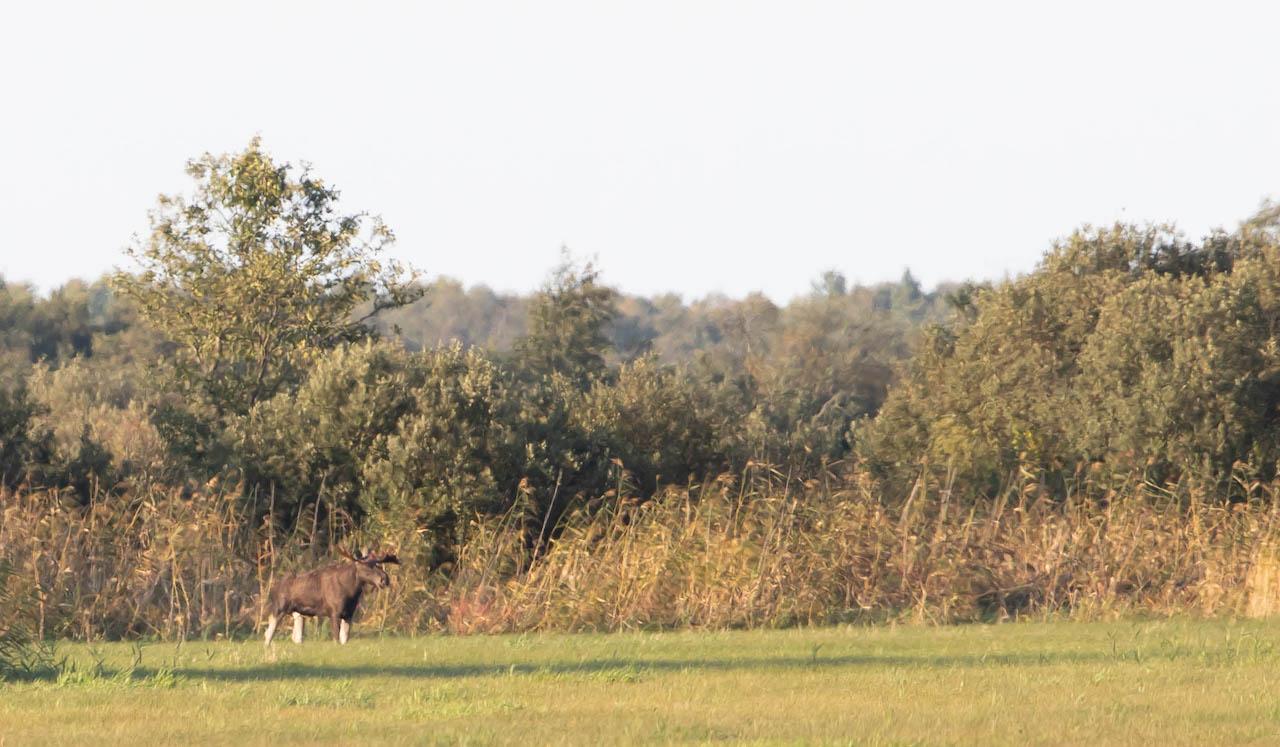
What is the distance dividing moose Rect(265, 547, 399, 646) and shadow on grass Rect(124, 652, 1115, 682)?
1.61 metres

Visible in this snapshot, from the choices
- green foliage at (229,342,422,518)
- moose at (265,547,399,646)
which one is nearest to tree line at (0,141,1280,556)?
green foliage at (229,342,422,518)

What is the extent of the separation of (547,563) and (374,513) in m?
3.58

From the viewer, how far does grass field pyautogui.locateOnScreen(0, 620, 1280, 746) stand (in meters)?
9.92

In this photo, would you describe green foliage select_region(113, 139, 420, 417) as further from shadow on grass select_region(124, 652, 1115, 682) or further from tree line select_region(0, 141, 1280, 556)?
shadow on grass select_region(124, 652, 1115, 682)

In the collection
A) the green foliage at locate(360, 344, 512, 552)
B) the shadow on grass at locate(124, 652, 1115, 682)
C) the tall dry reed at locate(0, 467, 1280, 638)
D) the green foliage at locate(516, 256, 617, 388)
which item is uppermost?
the green foliage at locate(516, 256, 617, 388)

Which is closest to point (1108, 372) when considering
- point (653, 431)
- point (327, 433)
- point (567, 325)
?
point (653, 431)

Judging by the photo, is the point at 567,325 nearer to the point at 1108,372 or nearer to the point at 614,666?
the point at 1108,372

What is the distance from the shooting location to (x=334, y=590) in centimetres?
1548

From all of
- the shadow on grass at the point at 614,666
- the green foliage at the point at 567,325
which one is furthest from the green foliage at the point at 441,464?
the green foliage at the point at 567,325

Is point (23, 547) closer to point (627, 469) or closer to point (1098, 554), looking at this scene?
point (627, 469)

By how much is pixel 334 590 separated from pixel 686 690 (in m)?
4.56

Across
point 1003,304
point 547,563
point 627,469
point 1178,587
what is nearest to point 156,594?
point 547,563

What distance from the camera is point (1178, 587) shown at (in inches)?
720

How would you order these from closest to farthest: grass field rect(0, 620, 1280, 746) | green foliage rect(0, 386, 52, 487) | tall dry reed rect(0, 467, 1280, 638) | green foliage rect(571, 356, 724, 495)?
grass field rect(0, 620, 1280, 746) < tall dry reed rect(0, 467, 1280, 638) < green foliage rect(0, 386, 52, 487) < green foliage rect(571, 356, 724, 495)
